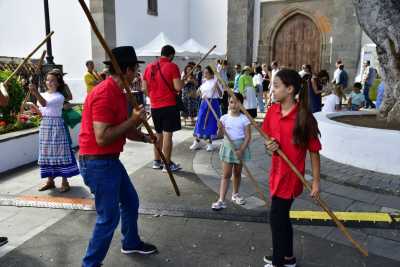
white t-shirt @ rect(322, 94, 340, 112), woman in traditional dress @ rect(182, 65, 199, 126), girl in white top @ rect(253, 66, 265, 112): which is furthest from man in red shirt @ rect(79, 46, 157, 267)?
girl in white top @ rect(253, 66, 265, 112)

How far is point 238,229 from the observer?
13.0 ft

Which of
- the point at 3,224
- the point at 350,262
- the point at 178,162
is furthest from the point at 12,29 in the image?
the point at 350,262

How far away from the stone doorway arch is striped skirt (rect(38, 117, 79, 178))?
14.7 m

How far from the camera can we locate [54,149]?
16.3ft

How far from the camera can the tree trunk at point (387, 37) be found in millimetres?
6211

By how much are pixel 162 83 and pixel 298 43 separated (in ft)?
45.9

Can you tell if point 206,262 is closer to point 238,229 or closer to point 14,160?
point 238,229

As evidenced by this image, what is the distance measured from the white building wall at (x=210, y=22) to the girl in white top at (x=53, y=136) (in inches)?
610

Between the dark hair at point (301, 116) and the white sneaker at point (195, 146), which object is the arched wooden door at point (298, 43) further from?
the dark hair at point (301, 116)

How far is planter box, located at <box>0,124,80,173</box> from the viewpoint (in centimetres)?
604

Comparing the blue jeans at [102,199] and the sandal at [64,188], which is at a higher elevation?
the blue jeans at [102,199]

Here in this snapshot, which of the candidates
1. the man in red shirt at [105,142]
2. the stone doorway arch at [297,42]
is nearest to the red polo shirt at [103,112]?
the man in red shirt at [105,142]

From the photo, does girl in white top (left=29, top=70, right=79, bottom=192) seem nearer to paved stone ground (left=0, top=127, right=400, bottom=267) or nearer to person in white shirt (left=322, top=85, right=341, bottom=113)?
paved stone ground (left=0, top=127, right=400, bottom=267)

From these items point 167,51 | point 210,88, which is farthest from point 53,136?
point 210,88
